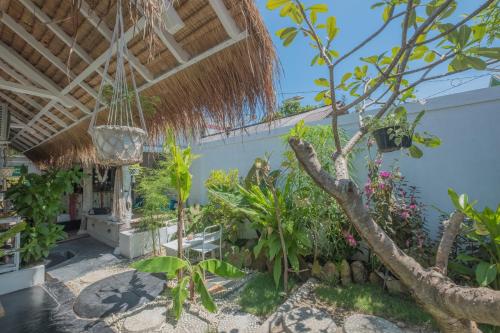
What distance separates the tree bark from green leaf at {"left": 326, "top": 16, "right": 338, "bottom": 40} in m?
1.01

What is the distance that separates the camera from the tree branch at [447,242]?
43.9 inches

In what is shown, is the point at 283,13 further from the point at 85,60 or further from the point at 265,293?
the point at 265,293

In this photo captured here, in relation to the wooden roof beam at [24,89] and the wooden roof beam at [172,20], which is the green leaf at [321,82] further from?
the wooden roof beam at [24,89]

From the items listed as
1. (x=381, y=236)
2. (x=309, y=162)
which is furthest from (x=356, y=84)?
(x=381, y=236)

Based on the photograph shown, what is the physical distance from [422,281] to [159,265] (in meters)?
2.61

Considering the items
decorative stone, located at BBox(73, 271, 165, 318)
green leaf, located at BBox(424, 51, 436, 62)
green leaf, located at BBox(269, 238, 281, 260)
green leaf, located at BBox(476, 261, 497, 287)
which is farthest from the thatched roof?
green leaf, located at BBox(476, 261, 497, 287)

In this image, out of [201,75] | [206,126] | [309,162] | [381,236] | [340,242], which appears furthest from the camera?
[340,242]

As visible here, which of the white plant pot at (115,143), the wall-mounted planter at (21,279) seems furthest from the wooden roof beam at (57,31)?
the wall-mounted planter at (21,279)

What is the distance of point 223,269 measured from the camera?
2.85 metres

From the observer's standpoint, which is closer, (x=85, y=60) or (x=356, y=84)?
(x=356, y=84)

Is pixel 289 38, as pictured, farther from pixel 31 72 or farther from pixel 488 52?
pixel 31 72

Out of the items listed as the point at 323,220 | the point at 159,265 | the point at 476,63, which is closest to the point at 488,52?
the point at 476,63

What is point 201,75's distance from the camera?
2.60m

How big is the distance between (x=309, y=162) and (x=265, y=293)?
316 cm
